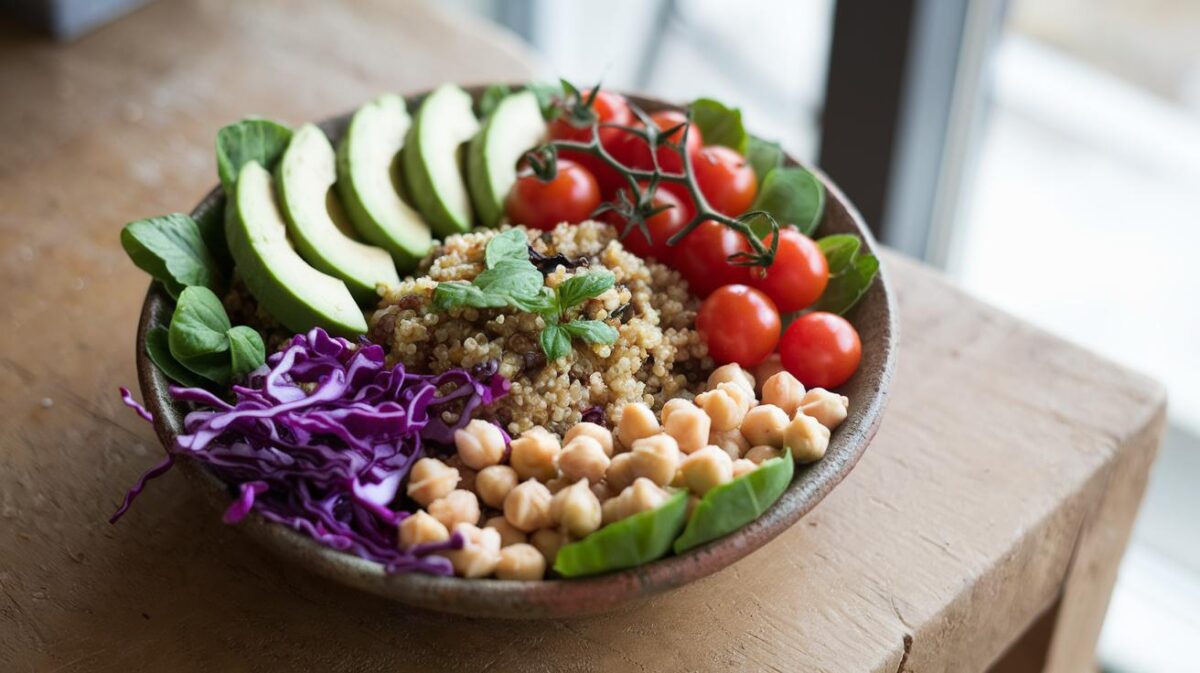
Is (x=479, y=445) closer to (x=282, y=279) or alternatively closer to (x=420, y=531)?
(x=420, y=531)

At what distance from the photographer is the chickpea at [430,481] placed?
47.1 inches

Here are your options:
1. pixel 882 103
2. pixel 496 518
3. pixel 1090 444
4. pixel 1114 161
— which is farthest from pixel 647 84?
pixel 496 518

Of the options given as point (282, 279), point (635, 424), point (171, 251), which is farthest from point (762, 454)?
point (171, 251)

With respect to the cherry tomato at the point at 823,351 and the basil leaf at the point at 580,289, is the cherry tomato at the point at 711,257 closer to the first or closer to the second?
the cherry tomato at the point at 823,351

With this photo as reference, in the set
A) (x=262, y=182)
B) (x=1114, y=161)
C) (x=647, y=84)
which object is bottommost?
(x=647, y=84)

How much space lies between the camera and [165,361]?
132 centimetres

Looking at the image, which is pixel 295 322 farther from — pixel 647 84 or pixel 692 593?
pixel 647 84

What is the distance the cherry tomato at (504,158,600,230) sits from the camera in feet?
5.12

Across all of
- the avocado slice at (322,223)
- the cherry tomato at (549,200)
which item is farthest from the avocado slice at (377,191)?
the cherry tomato at (549,200)

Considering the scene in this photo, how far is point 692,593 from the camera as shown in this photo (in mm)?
1336

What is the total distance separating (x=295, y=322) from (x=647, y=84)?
87.3 inches

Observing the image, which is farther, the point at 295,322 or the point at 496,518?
the point at 295,322

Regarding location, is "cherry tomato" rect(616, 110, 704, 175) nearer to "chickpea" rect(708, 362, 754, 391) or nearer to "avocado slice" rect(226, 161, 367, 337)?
"chickpea" rect(708, 362, 754, 391)

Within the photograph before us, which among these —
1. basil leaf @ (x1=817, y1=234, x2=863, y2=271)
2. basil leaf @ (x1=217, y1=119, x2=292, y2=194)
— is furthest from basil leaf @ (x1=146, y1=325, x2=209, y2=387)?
A: basil leaf @ (x1=817, y1=234, x2=863, y2=271)
